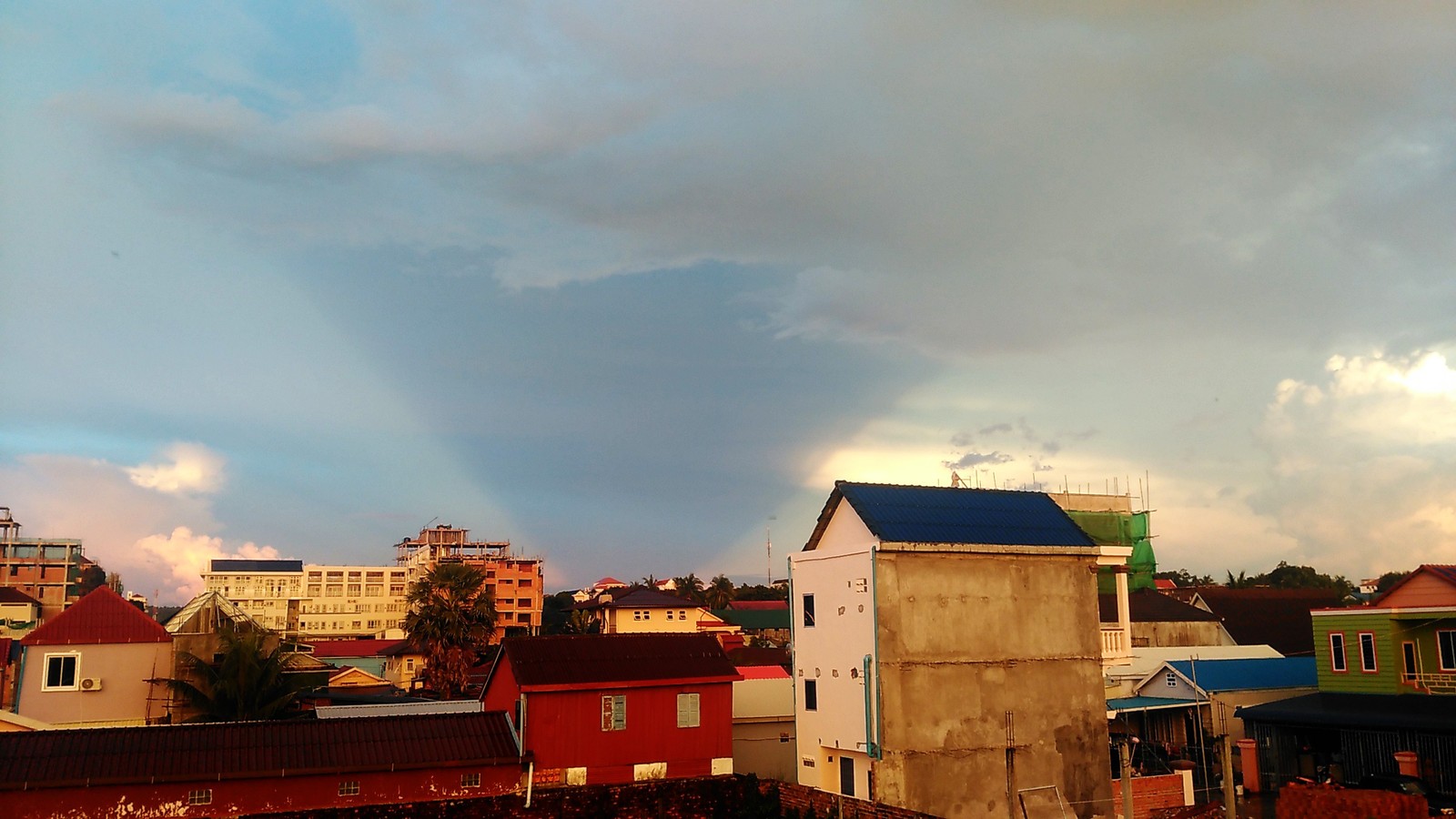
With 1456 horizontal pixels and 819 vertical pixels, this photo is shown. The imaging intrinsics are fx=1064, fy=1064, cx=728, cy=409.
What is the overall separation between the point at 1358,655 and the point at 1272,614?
131ft

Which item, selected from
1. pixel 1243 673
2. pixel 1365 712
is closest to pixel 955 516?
pixel 1365 712

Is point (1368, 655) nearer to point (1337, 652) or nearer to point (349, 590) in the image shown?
point (1337, 652)

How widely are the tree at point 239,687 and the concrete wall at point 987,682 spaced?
23.5m

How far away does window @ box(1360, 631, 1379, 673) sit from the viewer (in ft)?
119

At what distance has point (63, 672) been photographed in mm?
38938

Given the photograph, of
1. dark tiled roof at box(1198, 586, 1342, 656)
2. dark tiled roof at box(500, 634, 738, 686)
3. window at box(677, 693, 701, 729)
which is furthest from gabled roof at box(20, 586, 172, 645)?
dark tiled roof at box(1198, 586, 1342, 656)

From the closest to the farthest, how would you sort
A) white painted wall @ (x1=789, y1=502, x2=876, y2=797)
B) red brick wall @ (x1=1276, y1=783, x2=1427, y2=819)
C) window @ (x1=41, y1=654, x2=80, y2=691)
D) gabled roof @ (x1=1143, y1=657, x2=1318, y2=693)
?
red brick wall @ (x1=1276, y1=783, x2=1427, y2=819)
white painted wall @ (x1=789, y1=502, x2=876, y2=797)
window @ (x1=41, y1=654, x2=80, y2=691)
gabled roof @ (x1=1143, y1=657, x2=1318, y2=693)

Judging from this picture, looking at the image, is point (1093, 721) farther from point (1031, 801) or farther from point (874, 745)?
point (874, 745)

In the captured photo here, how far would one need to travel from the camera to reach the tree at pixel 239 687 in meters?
39.1

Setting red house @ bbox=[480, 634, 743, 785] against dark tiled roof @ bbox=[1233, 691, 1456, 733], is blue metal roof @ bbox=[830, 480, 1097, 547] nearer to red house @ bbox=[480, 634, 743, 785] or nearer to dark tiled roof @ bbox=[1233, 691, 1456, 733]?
red house @ bbox=[480, 634, 743, 785]

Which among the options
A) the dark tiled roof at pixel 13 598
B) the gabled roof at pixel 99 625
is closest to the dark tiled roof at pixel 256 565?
the dark tiled roof at pixel 13 598

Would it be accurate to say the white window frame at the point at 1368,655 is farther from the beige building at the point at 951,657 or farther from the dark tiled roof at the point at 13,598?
the dark tiled roof at the point at 13,598

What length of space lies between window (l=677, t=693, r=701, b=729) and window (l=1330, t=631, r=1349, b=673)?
2280 centimetres

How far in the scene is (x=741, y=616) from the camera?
10094 centimetres
